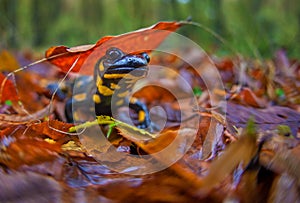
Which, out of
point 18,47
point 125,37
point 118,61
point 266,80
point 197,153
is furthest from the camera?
point 18,47

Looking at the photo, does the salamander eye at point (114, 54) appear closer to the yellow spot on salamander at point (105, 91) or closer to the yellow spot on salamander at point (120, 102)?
the yellow spot on salamander at point (105, 91)

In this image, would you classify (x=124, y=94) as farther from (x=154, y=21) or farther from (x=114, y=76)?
(x=154, y=21)

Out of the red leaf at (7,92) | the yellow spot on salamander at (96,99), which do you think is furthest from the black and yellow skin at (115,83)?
the red leaf at (7,92)

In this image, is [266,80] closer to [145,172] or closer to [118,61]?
[118,61]

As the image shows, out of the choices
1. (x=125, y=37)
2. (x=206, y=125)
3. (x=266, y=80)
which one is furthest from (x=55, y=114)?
(x=266, y=80)

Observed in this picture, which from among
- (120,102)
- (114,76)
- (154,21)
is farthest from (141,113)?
(154,21)
